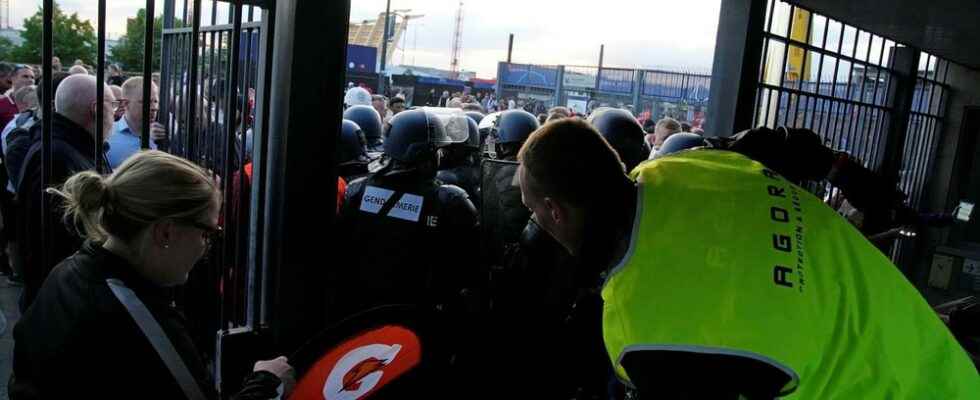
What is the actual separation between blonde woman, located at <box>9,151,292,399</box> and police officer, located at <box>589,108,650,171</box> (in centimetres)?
335

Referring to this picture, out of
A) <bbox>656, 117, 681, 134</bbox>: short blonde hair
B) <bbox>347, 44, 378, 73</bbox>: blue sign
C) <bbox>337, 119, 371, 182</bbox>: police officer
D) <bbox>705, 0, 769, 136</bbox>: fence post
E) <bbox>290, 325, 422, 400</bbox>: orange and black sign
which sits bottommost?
<bbox>290, 325, 422, 400</bbox>: orange and black sign

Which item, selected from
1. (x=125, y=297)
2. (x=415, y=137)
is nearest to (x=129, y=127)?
(x=415, y=137)

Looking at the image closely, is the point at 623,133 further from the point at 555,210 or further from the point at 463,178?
the point at 555,210

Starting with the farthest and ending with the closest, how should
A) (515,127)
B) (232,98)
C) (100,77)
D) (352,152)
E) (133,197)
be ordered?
1. (515,127)
2. (352,152)
3. (232,98)
4. (100,77)
5. (133,197)

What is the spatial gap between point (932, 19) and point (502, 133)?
3.11 meters

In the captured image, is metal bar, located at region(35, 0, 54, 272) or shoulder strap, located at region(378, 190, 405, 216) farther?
shoulder strap, located at region(378, 190, 405, 216)

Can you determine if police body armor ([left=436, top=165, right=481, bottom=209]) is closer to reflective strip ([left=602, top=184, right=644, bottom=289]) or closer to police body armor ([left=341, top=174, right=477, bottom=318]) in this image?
police body armor ([left=341, top=174, right=477, bottom=318])

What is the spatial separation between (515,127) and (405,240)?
1916 mm

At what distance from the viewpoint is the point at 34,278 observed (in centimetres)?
266

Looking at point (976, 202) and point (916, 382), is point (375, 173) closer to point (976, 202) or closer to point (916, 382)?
point (916, 382)

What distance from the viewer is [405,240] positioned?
3461 millimetres

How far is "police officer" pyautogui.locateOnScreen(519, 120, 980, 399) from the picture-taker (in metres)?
1.29

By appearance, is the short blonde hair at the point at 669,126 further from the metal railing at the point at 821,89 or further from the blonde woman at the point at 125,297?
the blonde woman at the point at 125,297

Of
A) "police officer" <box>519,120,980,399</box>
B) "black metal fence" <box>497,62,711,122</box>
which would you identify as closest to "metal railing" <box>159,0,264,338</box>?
"police officer" <box>519,120,980,399</box>
